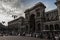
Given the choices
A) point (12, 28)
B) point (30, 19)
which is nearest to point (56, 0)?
point (30, 19)

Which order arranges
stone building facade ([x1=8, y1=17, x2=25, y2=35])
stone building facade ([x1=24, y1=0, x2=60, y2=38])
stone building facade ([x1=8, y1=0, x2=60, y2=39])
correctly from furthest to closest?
stone building facade ([x1=8, y1=17, x2=25, y2=35]), stone building facade ([x1=8, y1=0, x2=60, y2=39]), stone building facade ([x1=24, y1=0, x2=60, y2=38])

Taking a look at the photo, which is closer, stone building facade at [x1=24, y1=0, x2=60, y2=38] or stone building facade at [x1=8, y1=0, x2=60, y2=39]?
stone building facade at [x1=24, y1=0, x2=60, y2=38]

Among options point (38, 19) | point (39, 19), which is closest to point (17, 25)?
point (38, 19)

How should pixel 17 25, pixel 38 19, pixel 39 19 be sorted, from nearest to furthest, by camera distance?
pixel 39 19
pixel 38 19
pixel 17 25

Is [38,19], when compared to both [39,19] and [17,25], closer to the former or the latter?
[39,19]

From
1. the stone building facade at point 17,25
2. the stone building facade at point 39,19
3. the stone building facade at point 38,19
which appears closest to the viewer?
the stone building facade at point 39,19

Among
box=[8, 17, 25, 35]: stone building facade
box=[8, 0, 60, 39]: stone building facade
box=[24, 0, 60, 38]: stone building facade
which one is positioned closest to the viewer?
box=[24, 0, 60, 38]: stone building facade

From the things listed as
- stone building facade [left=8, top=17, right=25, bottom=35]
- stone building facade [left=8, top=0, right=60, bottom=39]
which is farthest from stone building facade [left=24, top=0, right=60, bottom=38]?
stone building facade [left=8, top=17, right=25, bottom=35]

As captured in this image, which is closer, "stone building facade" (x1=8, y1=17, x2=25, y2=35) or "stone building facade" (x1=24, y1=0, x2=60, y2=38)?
"stone building facade" (x1=24, y1=0, x2=60, y2=38)

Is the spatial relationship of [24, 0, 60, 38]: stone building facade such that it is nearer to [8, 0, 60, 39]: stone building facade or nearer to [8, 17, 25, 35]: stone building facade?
[8, 0, 60, 39]: stone building facade

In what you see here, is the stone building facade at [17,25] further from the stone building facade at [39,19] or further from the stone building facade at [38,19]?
the stone building facade at [39,19]

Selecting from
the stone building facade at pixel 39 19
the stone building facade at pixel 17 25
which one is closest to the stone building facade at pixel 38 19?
the stone building facade at pixel 39 19

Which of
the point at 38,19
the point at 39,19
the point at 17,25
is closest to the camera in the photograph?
the point at 39,19

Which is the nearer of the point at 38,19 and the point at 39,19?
the point at 39,19
